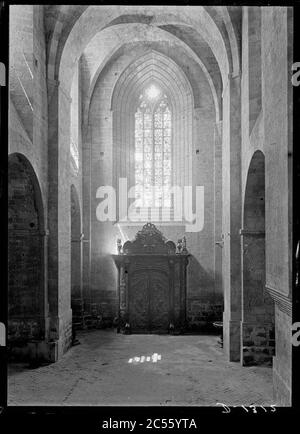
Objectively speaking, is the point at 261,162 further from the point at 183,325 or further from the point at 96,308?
the point at 96,308

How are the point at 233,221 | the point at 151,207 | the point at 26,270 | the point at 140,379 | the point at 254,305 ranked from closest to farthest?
the point at 140,379, the point at 254,305, the point at 26,270, the point at 233,221, the point at 151,207

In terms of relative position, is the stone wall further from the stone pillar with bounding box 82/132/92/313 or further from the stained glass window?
the stained glass window

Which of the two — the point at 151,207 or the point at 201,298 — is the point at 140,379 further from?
the point at 151,207

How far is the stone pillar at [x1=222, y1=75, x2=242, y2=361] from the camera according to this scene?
10062 mm

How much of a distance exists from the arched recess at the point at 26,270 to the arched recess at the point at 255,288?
4.80 m

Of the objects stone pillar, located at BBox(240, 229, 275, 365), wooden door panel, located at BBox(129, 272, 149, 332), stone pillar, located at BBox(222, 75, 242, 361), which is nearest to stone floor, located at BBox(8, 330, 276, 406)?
stone pillar, located at BBox(240, 229, 275, 365)

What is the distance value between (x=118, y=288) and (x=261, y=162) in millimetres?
7244

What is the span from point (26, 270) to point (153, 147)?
25.2 ft

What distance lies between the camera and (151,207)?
50.0ft

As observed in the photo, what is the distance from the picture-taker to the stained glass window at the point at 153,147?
Answer: 1550cm

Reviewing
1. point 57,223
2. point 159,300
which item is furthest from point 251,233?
point 159,300

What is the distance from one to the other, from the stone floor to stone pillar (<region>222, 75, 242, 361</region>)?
66 centimetres

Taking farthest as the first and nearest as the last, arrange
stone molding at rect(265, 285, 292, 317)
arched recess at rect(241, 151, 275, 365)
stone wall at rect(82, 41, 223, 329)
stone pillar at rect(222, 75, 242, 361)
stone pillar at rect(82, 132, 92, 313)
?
stone pillar at rect(82, 132, 92, 313) < stone wall at rect(82, 41, 223, 329) < stone pillar at rect(222, 75, 242, 361) < arched recess at rect(241, 151, 275, 365) < stone molding at rect(265, 285, 292, 317)

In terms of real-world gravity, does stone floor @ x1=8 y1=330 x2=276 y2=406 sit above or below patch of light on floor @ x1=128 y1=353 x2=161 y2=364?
above
